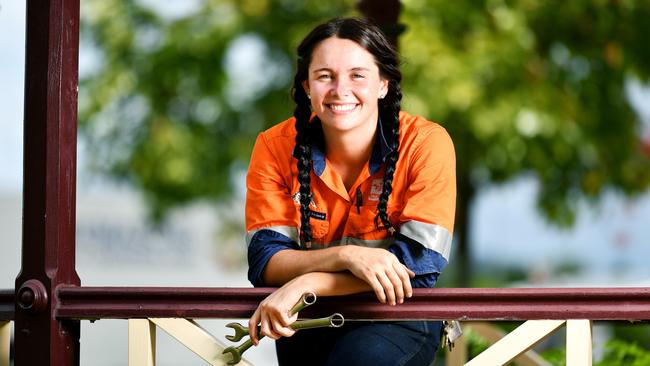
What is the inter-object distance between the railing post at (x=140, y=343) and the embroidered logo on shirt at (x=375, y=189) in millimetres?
727

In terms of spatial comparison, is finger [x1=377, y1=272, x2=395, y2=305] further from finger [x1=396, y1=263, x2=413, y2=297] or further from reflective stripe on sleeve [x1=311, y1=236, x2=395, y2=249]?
reflective stripe on sleeve [x1=311, y1=236, x2=395, y2=249]

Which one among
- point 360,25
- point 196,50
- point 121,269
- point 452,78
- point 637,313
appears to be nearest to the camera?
point 637,313

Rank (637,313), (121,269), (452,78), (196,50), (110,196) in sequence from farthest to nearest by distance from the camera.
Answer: (110,196) → (121,269) → (196,50) → (452,78) → (637,313)

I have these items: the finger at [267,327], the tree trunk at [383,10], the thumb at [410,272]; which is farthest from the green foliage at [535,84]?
the finger at [267,327]

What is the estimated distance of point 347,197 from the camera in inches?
121

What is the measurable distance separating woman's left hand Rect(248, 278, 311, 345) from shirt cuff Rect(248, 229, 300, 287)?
18 centimetres

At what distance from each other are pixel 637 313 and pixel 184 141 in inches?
311

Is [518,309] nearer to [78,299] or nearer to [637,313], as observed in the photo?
[637,313]

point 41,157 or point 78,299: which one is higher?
point 41,157

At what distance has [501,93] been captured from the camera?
30.6ft

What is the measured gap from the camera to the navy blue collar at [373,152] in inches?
121

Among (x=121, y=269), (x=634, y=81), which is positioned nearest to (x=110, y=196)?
(x=121, y=269)

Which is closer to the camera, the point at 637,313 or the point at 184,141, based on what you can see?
the point at 637,313

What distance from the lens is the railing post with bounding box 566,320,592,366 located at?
2.86m
